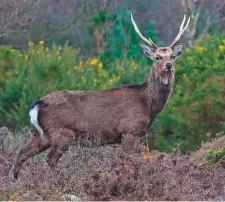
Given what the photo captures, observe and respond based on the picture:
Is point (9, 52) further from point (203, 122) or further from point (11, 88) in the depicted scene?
point (203, 122)

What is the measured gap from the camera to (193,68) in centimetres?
Answer: 2050

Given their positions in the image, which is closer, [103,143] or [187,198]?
[187,198]

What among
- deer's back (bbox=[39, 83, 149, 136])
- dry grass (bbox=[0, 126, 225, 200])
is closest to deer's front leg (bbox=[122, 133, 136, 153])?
deer's back (bbox=[39, 83, 149, 136])

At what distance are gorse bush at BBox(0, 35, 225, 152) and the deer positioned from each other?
6253 mm

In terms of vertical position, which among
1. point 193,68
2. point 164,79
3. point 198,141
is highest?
point 164,79

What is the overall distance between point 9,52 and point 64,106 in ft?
35.8

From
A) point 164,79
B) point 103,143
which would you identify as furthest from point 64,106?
point 164,79

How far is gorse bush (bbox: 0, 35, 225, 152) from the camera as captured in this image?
19594 millimetres

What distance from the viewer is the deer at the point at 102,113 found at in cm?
1204

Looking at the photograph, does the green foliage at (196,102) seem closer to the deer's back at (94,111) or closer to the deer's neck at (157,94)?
the deer's neck at (157,94)

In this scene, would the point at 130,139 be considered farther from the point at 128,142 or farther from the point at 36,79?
the point at 36,79

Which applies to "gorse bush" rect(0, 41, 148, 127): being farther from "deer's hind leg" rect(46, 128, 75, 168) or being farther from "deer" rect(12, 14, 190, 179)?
"deer's hind leg" rect(46, 128, 75, 168)

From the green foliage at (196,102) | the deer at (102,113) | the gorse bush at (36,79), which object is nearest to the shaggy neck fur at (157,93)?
the deer at (102,113)

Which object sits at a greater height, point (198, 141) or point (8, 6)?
point (8, 6)
